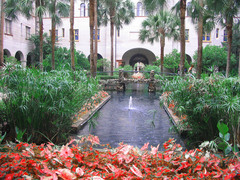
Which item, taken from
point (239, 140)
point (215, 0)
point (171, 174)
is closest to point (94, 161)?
point (171, 174)

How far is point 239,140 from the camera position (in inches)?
149

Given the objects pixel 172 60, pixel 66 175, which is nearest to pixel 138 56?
pixel 172 60

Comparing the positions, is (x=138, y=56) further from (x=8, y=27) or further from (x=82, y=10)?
(x=8, y=27)

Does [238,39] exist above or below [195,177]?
above

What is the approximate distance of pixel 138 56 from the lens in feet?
114

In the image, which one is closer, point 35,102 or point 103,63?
point 35,102

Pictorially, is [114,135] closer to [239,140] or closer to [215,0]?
[239,140]

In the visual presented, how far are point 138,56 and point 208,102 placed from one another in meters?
31.2

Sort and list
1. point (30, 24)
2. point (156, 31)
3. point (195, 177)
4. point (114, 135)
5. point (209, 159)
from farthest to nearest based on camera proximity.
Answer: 1. point (30, 24)
2. point (156, 31)
3. point (114, 135)
4. point (209, 159)
5. point (195, 177)

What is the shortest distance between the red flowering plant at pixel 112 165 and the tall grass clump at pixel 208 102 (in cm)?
143

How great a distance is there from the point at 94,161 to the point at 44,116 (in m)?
2.10

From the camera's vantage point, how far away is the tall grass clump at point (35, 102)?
3990 millimetres

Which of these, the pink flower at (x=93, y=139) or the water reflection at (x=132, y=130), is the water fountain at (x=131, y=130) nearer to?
the water reflection at (x=132, y=130)

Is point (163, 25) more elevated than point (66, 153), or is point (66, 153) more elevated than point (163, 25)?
point (163, 25)
